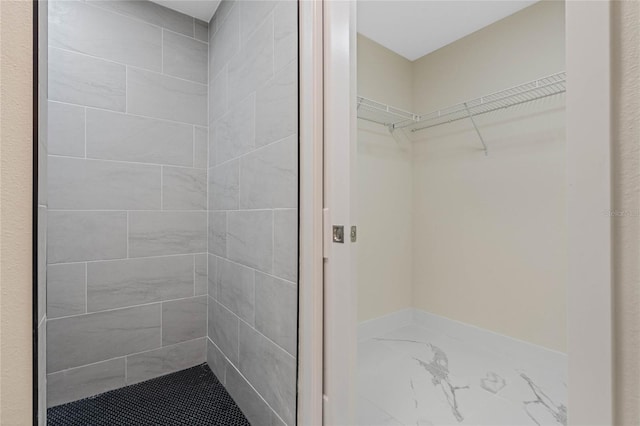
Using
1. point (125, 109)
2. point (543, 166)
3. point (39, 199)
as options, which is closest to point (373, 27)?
point (543, 166)

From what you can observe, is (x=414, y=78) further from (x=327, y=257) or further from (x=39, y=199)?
(x=39, y=199)

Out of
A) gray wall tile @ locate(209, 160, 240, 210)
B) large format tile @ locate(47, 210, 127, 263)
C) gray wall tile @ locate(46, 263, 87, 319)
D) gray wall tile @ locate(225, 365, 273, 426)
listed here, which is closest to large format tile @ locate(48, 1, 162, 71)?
gray wall tile @ locate(209, 160, 240, 210)

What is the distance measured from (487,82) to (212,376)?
245 cm

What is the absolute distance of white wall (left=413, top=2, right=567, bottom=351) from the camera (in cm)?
175

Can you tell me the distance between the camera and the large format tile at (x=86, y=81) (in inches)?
54.4

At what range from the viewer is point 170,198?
1.66 meters

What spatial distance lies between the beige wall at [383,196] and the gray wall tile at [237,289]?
963 mm

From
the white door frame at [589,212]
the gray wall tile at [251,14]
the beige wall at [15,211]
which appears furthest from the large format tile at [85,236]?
the white door frame at [589,212]

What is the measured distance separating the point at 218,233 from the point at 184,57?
3.28ft

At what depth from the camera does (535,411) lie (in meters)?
1.36

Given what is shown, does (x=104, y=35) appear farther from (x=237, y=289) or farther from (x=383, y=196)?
(x=383, y=196)

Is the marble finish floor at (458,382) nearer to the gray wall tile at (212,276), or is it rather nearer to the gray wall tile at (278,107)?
the gray wall tile at (212,276)

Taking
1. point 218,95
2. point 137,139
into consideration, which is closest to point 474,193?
point 218,95

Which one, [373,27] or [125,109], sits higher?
[373,27]
